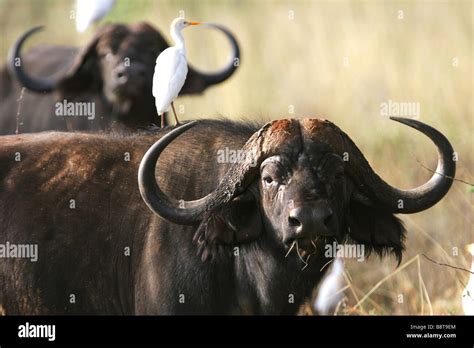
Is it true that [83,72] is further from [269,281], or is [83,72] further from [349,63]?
[269,281]

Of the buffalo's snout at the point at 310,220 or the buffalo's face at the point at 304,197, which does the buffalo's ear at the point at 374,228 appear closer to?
the buffalo's face at the point at 304,197

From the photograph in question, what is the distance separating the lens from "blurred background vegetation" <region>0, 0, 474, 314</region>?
1422 centimetres

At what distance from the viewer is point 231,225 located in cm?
766

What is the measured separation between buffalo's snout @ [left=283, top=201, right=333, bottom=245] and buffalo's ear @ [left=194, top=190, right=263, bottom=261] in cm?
54

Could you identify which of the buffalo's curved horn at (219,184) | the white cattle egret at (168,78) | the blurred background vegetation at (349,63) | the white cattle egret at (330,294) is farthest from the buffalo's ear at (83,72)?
the buffalo's curved horn at (219,184)

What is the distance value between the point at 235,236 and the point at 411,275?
4.42 metres

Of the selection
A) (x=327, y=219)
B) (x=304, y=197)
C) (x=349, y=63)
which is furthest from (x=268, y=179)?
(x=349, y=63)

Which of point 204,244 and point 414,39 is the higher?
point 414,39

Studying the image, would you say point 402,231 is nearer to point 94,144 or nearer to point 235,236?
point 235,236

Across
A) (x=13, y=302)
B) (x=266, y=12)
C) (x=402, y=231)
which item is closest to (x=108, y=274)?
(x=13, y=302)

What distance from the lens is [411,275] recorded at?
467 inches

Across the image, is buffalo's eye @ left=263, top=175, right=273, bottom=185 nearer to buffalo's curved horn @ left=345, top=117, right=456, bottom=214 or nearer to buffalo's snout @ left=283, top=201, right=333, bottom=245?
buffalo's snout @ left=283, top=201, right=333, bottom=245

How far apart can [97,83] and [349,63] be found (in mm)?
4915

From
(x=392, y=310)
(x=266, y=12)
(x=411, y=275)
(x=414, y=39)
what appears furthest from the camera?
(x=266, y=12)
